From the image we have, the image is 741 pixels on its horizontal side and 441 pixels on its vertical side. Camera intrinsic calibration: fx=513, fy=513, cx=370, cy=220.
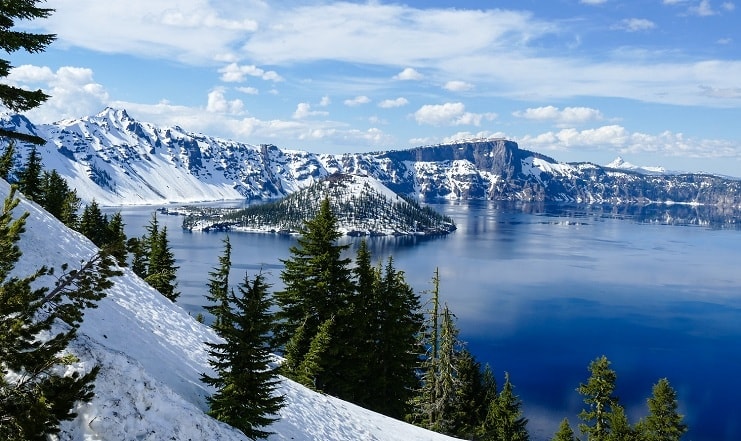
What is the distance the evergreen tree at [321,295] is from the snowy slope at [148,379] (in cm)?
631

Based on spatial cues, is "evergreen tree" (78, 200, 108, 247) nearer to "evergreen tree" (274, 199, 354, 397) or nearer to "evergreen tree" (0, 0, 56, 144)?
"evergreen tree" (274, 199, 354, 397)

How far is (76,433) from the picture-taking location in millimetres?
12375

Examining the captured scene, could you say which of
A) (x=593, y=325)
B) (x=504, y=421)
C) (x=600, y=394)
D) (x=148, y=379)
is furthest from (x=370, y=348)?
(x=593, y=325)

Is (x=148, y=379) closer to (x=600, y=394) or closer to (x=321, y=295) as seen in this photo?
(x=321, y=295)

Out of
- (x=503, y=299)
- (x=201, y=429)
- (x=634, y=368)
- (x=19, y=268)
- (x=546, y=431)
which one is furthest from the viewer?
(x=503, y=299)

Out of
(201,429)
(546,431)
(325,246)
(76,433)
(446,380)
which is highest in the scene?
(325,246)

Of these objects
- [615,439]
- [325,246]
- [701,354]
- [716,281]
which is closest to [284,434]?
[325,246]

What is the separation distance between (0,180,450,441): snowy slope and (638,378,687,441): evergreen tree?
17.9 m

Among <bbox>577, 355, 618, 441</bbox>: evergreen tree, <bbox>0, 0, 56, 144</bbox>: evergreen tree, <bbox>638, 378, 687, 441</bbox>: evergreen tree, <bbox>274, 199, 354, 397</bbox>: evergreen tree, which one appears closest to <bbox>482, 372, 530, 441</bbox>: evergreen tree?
<bbox>577, 355, 618, 441</bbox>: evergreen tree

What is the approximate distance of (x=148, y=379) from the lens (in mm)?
15094

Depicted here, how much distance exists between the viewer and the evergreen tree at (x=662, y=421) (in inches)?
1399

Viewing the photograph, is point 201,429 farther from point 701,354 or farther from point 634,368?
point 701,354

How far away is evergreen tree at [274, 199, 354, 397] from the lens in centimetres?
3322

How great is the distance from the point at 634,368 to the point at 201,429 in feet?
295
